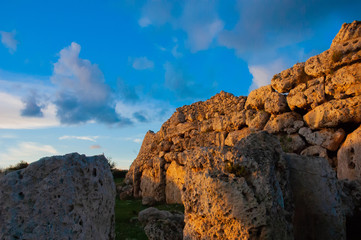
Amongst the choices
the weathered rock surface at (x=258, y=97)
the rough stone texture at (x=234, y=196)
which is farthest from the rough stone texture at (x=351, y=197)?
the weathered rock surface at (x=258, y=97)

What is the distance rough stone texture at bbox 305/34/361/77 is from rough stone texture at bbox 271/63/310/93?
1.12ft

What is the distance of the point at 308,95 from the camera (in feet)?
39.4

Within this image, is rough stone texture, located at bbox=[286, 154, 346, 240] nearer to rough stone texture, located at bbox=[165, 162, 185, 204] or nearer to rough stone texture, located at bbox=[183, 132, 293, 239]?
rough stone texture, located at bbox=[183, 132, 293, 239]

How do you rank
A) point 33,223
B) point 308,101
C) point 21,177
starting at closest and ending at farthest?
point 33,223 < point 21,177 < point 308,101

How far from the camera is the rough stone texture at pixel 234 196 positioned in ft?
15.7

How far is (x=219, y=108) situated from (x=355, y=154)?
7850 millimetres

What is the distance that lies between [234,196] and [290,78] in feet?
31.9

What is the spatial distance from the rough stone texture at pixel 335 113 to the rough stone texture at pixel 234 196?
6.47 meters

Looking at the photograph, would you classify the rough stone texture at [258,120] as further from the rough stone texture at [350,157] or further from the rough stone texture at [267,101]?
the rough stone texture at [350,157]

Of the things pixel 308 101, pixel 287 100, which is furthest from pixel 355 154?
pixel 287 100

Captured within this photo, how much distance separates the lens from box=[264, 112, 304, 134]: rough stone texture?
12.4 metres

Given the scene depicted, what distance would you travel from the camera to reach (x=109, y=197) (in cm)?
387

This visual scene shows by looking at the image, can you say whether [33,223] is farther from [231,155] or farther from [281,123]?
[281,123]

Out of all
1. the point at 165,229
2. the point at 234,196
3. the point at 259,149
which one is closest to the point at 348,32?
the point at 259,149
